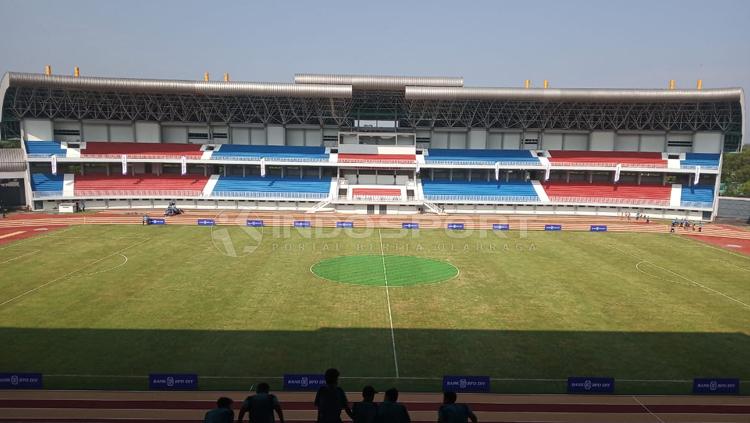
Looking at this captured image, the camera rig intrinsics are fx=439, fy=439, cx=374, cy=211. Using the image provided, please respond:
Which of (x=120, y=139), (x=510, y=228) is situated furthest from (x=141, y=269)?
(x=120, y=139)

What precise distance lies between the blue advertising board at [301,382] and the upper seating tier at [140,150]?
53.3m

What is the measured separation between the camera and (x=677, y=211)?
185 ft

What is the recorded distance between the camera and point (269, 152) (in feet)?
208

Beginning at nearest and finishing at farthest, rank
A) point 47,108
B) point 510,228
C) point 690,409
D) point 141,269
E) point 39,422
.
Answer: point 39,422
point 690,409
point 141,269
point 510,228
point 47,108

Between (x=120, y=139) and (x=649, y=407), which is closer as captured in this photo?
(x=649, y=407)

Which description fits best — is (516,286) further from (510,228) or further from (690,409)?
(510,228)

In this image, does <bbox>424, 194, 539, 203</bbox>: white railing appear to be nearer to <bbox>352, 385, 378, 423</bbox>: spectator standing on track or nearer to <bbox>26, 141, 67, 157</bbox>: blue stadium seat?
<bbox>26, 141, 67, 157</bbox>: blue stadium seat

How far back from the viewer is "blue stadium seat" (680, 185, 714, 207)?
56.2 m

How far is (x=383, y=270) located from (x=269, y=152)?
1578 inches

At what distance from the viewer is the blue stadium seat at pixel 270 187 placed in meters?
57.4

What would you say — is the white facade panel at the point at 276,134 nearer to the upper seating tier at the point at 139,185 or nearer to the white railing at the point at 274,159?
the white railing at the point at 274,159

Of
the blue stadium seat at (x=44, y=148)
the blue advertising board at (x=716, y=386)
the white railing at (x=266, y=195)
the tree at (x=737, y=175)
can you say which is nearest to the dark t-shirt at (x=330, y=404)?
the blue advertising board at (x=716, y=386)

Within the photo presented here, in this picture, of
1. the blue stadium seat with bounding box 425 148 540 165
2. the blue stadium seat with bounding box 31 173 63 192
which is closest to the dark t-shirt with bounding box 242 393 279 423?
the blue stadium seat with bounding box 425 148 540 165

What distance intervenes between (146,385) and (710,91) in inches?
2580
